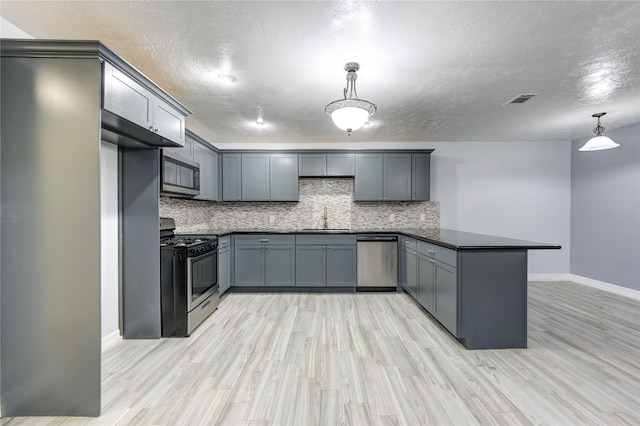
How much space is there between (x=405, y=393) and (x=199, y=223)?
149 inches

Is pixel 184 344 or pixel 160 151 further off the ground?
pixel 160 151

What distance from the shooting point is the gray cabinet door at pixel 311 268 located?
13.8ft

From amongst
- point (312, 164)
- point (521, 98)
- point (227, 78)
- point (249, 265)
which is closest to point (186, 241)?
point (249, 265)

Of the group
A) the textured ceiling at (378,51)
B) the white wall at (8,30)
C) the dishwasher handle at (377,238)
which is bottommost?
the dishwasher handle at (377,238)

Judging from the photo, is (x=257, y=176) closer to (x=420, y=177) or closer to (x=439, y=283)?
(x=420, y=177)

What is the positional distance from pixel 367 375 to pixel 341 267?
→ 221cm

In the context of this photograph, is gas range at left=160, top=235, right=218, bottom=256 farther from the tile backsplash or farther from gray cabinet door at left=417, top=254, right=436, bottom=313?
gray cabinet door at left=417, top=254, right=436, bottom=313

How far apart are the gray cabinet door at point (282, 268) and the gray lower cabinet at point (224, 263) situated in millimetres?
562

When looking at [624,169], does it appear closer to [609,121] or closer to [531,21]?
[609,121]

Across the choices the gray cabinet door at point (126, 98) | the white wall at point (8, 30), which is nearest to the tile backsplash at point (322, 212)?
the gray cabinet door at point (126, 98)

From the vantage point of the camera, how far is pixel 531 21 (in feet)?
5.83

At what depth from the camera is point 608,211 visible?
170 inches

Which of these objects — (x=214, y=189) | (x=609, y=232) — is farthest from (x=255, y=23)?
(x=609, y=232)

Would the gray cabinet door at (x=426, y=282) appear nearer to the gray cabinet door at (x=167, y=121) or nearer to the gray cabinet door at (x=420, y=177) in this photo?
the gray cabinet door at (x=420, y=177)
